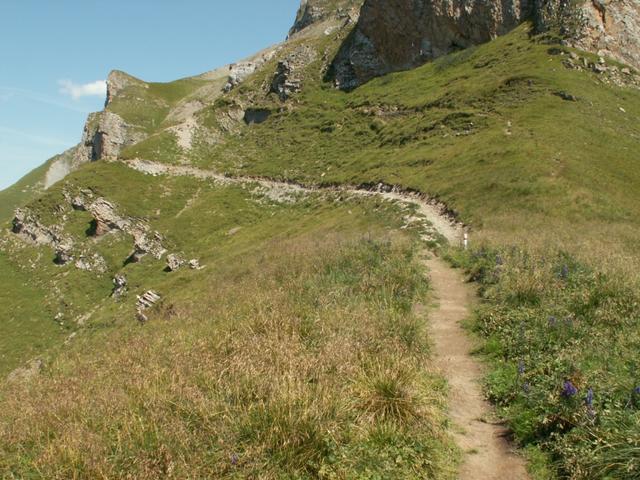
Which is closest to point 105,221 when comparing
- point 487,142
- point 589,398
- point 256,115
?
point 487,142

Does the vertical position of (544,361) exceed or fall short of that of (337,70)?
it falls short

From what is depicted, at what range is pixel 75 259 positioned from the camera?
57000mm

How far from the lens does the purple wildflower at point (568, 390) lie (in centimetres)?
600

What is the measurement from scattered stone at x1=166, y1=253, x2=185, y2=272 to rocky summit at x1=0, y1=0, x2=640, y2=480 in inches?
8.7

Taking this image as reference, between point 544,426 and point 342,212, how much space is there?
40.3 meters

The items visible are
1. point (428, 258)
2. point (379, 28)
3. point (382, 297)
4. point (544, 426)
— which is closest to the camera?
point (544, 426)

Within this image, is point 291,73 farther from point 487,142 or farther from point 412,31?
point 487,142

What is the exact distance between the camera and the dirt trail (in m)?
5.95

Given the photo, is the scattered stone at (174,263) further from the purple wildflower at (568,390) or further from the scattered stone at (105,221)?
the purple wildflower at (568,390)

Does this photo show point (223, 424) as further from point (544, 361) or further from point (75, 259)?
point (75, 259)

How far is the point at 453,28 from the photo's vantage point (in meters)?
85.8

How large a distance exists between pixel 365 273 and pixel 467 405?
6436 mm

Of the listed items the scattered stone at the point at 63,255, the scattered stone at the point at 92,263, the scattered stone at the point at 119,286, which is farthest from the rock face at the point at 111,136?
the scattered stone at the point at 119,286

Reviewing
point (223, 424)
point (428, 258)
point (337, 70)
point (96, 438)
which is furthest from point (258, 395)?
point (337, 70)
